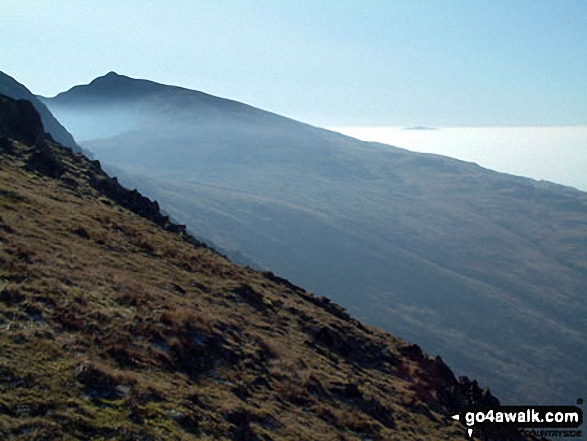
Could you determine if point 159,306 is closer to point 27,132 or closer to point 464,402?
point 464,402

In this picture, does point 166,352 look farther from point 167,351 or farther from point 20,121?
point 20,121

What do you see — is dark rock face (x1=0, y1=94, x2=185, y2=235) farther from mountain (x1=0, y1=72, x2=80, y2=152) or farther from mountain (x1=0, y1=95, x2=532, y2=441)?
mountain (x1=0, y1=72, x2=80, y2=152)

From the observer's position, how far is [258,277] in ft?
126

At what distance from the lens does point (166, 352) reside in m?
17.2

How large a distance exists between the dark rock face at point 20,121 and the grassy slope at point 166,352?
657 inches

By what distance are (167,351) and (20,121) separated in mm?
43051

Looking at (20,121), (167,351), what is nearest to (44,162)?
(20,121)

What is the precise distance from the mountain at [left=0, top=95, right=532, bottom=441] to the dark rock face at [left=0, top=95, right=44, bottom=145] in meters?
15.5

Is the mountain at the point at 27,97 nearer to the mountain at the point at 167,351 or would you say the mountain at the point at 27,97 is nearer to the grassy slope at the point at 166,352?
the mountain at the point at 167,351

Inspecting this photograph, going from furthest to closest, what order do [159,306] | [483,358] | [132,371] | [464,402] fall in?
[483,358], [464,402], [159,306], [132,371]

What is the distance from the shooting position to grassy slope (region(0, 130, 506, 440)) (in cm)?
1277

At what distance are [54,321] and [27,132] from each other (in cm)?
4144

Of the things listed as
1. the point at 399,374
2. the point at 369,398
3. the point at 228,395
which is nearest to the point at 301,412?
the point at 228,395

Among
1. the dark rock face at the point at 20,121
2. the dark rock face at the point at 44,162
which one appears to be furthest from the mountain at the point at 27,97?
the dark rock face at the point at 44,162
